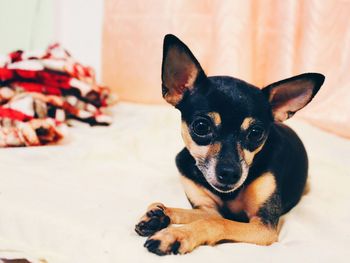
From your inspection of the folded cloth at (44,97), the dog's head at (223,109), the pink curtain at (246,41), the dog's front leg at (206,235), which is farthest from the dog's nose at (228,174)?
the pink curtain at (246,41)

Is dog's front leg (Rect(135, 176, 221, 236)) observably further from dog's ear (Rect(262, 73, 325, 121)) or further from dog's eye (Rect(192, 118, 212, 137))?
dog's ear (Rect(262, 73, 325, 121))

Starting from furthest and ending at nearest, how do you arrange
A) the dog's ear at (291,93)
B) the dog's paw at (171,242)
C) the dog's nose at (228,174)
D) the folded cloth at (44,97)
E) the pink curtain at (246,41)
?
the pink curtain at (246,41)
the folded cloth at (44,97)
the dog's ear at (291,93)
the dog's nose at (228,174)
the dog's paw at (171,242)

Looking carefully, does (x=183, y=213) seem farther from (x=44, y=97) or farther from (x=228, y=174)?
(x=44, y=97)

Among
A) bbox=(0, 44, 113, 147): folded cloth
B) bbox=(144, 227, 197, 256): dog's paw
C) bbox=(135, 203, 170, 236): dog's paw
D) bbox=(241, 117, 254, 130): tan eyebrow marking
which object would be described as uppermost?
bbox=(241, 117, 254, 130): tan eyebrow marking

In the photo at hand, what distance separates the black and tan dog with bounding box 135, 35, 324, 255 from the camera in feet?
3.98

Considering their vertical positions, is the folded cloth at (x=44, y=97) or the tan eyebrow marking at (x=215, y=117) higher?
the tan eyebrow marking at (x=215, y=117)

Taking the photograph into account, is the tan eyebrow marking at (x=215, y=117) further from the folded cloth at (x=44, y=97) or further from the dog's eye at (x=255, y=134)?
the folded cloth at (x=44, y=97)

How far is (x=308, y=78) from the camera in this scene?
52.3 inches

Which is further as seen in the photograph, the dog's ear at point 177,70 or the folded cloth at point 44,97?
the folded cloth at point 44,97

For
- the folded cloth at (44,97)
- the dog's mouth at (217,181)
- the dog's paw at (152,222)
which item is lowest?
the folded cloth at (44,97)

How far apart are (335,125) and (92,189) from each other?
4.96 feet

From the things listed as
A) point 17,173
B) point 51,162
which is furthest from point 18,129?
point 17,173

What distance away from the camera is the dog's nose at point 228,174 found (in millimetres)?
1195

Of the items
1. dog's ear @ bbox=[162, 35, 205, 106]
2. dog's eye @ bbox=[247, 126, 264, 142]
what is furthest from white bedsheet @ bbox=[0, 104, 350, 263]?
dog's ear @ bbox=[162, 35, 205, 106]
